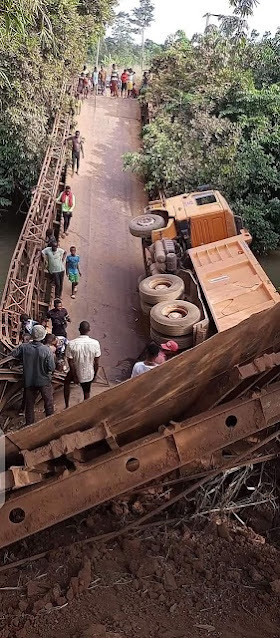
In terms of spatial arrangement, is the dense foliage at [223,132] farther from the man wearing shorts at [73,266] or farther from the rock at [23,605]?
the rock at [23,605]

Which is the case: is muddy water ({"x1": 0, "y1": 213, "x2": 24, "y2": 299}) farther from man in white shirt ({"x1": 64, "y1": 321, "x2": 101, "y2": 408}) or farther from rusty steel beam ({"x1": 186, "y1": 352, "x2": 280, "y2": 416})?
rusty steel beam ({"x1": 186, "y1": 352, "x2": 280, "y2": 416})

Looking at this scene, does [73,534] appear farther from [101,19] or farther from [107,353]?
[101,19]

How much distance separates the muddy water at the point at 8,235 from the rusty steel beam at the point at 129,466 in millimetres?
15664

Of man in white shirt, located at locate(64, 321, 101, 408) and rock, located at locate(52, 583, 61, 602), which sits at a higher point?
rock, located at locate(52, 583, 61, 602)

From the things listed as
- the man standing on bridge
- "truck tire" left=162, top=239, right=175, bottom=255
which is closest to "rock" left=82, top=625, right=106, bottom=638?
the man standing on bridge

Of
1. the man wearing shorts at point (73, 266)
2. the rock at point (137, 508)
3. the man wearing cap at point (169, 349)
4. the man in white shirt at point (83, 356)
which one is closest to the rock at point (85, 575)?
the rock at point (137, 508)

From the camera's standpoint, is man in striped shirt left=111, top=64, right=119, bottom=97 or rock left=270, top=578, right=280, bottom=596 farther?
man in striped shirt left=111, top=64, right=119, bottom=97

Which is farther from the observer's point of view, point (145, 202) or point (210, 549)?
point (145, 202)

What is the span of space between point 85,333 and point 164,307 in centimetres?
230

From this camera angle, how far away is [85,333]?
731cm

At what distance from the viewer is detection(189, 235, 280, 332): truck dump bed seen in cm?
921

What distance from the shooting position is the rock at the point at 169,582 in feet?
12.5

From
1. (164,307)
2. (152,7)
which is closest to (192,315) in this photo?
(164,307)

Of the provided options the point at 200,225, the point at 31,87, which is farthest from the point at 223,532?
the point at 31,87
